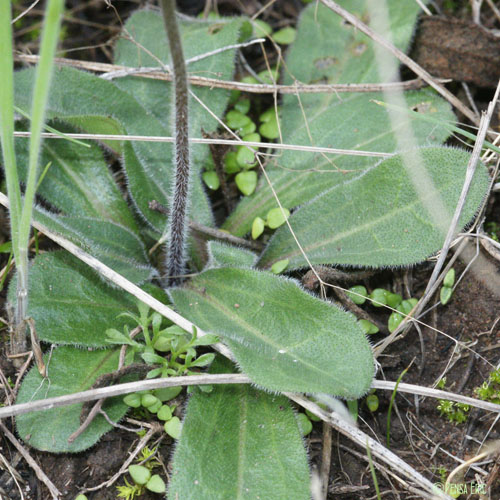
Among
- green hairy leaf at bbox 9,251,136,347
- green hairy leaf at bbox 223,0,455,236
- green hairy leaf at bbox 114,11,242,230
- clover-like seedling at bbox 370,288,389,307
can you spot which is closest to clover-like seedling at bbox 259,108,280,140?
green hairy leaf at bbox 223,0,455,236

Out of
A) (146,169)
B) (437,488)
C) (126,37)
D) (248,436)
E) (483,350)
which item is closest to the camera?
(437,488)

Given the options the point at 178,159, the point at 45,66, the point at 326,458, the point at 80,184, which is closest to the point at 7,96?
the point at 45,66

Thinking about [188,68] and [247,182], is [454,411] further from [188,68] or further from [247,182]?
[188,68]

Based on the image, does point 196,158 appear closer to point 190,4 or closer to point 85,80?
point 85,80

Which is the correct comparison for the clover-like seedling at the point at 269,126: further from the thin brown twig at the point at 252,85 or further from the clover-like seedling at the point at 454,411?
the clover-like seedling at the point at 454,411

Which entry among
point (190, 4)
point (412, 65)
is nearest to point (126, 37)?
point (190, 4)

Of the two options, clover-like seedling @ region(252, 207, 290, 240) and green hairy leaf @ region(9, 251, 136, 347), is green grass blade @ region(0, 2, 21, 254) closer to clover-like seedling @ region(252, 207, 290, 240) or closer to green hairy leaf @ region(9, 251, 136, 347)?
green hairy leaf @ region(9, 251, 136, 347)

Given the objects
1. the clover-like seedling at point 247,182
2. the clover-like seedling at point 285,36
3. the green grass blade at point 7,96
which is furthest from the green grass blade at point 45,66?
the clover-like seedling at point 285,36
